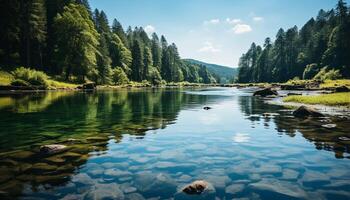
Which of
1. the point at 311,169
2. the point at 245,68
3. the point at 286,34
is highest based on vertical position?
the point at 286,34

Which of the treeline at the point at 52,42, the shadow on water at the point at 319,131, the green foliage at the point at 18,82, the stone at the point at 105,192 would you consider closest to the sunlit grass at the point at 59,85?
the treeline at the point at 52,42

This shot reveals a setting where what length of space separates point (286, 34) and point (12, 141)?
136 metres

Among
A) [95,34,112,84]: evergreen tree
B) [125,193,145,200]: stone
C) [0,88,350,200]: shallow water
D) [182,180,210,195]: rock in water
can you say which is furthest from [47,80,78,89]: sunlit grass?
[182,180,210,195]: rock in water

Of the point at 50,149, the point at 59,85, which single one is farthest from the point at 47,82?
the point at 50,149

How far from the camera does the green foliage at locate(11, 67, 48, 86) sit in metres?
56.2

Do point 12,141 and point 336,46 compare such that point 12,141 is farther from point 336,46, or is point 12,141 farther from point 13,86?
point 336,46

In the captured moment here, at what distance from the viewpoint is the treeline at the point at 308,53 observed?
86938mm

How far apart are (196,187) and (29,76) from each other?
57.3 metres

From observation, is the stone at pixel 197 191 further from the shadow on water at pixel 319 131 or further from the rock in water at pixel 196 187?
the shadow on water at pixel 319 131

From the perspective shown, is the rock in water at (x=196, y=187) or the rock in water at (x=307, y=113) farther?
the rock in water at (x=307, y=113)

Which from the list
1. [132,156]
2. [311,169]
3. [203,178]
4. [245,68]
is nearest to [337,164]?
[311,169]

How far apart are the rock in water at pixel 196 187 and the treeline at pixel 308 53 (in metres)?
81.0

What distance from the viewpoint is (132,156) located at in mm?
11094

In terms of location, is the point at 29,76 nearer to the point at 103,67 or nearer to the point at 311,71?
the point at 103,67
